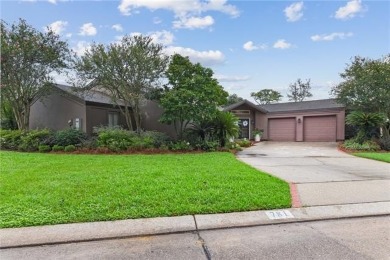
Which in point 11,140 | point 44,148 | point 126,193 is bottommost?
point 126,193

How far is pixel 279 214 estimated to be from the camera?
185 inches

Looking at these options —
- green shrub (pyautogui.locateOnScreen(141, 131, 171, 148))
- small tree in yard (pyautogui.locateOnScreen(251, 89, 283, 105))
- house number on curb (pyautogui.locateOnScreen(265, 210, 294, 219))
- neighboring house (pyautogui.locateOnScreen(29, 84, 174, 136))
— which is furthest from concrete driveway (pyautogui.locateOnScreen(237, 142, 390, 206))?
small tree in yard (pyautogui.locateOnScreen(251, 89, 283, 105))

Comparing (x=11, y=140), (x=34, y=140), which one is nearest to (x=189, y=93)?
(x=34, y=140)

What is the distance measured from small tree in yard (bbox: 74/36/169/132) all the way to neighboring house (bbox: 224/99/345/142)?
372 inches

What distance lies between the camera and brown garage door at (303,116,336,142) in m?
20.2

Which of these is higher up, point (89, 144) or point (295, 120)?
point (295, 120)

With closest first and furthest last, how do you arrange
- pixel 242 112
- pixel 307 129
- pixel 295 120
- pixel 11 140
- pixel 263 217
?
pixel 263 217 → pixel 11 140 → pixel 307 129 → pixel 295 120 → pixel 242 112

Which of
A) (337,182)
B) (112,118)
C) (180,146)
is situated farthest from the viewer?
(112,118)

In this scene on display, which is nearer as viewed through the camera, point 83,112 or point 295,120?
point 83,112

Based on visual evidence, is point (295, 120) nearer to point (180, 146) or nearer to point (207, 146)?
point (207, 146)

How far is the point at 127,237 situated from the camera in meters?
3.92

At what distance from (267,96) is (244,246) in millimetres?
50570

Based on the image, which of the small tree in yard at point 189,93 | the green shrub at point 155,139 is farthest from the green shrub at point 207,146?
the green shrub at point 155,139

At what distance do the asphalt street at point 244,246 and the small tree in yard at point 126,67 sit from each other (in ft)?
33.5
